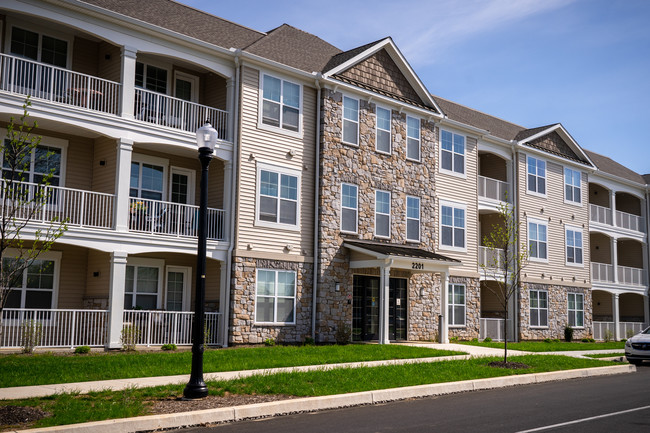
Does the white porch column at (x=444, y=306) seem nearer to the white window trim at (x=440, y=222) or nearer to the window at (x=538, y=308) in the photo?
the white window trim at (x=440, y=222)

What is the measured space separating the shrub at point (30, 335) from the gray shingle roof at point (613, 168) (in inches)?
1270

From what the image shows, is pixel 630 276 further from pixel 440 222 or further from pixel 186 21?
pixel 186 21

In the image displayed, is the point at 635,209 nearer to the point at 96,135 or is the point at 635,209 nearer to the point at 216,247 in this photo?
the point at 216,247

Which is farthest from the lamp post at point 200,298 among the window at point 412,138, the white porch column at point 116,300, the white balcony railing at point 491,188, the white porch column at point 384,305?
the white balcony railing at point 491,188

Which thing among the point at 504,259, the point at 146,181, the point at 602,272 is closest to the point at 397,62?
the point at 504,259

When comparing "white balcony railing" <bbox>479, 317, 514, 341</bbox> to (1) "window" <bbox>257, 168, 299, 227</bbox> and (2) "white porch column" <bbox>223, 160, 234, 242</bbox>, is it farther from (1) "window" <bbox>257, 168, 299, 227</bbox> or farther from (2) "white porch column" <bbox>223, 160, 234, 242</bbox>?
(2) "white porch column" <bbox>223, 160, 234, 242</bbox>

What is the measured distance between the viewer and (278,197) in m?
21.7

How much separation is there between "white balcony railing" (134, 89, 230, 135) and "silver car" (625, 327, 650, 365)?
47.8 feet

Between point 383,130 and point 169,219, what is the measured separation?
370 inches

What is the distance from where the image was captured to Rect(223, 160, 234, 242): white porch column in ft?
67.4

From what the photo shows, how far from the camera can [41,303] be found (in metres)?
18.5

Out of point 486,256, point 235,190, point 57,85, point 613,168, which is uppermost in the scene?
point 613,168

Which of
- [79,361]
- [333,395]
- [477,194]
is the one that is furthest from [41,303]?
[477,194]

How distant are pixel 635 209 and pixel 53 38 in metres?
35.9
